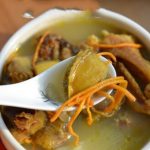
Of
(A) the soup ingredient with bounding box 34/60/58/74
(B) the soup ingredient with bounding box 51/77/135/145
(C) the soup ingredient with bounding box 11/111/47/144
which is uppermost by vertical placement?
(B) the soup ingredient with bounding box 51/77/135/145

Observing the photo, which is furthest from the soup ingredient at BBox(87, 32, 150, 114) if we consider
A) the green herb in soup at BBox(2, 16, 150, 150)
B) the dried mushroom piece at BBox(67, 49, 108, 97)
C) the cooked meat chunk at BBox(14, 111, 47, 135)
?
the cooked meat chunk at BBox(14, 111, 47, 135)

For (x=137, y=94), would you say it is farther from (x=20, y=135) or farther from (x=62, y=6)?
(x=62, y=6)


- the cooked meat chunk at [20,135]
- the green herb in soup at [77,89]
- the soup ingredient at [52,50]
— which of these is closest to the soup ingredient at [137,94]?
the green herb in soup at [77,89]

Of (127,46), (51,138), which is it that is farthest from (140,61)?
(51,138)

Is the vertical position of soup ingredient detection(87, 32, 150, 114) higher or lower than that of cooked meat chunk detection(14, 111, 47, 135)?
higher

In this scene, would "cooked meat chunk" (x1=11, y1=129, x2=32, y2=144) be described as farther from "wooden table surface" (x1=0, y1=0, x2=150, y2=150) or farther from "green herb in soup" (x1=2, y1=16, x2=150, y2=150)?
"wooden table surface" (x1=0, y1=0, x2=150, y2=150)

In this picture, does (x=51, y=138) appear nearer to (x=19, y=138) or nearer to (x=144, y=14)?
(x=19, y=138)

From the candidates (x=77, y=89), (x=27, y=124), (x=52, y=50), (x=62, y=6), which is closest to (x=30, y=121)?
(x=27, y=124)
